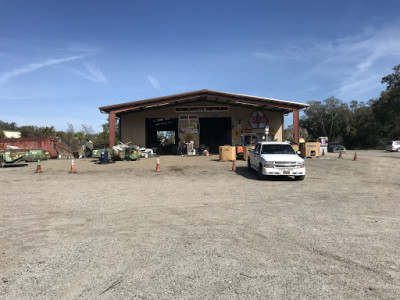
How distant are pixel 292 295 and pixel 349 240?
2.28m

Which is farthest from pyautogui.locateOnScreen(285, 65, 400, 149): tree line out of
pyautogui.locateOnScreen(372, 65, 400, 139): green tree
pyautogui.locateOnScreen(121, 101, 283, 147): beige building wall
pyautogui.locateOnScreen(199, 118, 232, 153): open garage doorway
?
pyautogui.locateOnScreen(121, 101, 283, 147): beige building wall

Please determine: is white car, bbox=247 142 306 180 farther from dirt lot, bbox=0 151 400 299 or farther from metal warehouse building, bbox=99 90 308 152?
Result: metal warehouse building, bbox=99 90 308 152

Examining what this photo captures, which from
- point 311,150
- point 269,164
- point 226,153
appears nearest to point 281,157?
point 269,164

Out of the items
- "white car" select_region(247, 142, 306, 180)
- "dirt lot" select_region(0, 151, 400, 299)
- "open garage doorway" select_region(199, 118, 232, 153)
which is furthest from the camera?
"open garage doorway" select_region(199, 118, 232, 153)

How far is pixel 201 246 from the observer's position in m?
4.34

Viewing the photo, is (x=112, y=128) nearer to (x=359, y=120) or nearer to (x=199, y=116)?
(x=199, y=116)

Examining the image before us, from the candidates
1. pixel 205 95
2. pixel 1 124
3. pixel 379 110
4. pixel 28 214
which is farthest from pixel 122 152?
pixel 1 124

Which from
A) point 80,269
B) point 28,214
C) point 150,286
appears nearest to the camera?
point 150,286

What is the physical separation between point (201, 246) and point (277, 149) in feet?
30.7

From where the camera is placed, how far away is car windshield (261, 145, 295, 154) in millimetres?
12625

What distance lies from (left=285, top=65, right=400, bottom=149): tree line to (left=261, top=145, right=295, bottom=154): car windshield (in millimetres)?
45068

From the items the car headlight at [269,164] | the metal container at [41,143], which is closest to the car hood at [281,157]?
the car headlight at [269,164]

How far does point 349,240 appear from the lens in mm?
4613

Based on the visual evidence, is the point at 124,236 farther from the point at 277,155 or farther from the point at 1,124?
the point at 1,124
